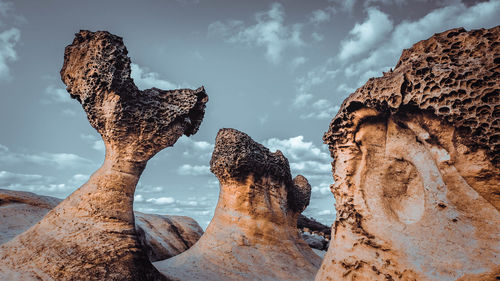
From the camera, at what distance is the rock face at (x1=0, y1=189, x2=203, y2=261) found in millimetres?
7266

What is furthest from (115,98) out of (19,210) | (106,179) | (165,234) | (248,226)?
(165,234)

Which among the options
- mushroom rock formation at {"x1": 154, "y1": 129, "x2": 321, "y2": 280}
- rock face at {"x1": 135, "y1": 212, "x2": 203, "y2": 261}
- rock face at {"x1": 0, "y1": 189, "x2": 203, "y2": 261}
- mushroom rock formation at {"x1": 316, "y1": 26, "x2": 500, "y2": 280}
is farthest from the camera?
rock face at {"x1": 135, "y1": 212, "x2": 203, "y2": 261}

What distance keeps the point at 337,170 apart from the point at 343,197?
463 millimetres

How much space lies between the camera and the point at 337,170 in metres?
4.52

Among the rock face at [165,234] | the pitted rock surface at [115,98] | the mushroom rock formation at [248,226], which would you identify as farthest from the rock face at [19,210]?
the pitted rock surface at [115,98]

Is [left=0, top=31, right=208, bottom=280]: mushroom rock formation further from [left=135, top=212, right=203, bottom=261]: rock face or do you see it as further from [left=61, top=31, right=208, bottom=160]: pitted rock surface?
[left=135, top=212, right=203, bottom=261]: rock face

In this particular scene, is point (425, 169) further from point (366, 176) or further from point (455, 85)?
point (455, 85)

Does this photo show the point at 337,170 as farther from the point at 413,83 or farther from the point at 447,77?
the point at 447,77

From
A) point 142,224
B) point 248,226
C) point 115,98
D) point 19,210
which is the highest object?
point 115,98

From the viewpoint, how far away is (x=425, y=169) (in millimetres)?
3422

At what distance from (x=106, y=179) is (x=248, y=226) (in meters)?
4.10

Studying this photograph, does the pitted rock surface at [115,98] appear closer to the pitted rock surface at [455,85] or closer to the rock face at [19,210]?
the pitted rock surface at [455,85]

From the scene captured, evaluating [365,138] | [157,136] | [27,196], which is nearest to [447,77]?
[365,138]

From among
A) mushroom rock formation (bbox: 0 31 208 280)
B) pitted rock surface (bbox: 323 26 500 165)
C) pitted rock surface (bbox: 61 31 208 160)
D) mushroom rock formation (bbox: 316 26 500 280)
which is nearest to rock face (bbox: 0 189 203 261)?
mushroom rock formation (bbox: 0 31 208 280)
